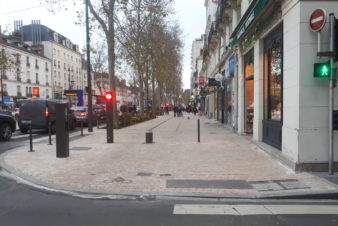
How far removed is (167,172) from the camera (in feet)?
23.8

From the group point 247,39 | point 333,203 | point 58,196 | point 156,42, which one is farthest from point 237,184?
point 156,42

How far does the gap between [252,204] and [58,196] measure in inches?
136

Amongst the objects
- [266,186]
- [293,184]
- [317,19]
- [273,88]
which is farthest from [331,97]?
[273,88]

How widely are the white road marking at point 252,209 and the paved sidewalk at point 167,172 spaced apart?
493 mm

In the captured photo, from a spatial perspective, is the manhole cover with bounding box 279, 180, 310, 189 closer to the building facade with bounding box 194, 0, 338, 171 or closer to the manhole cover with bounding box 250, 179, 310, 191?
the manhole cover with bounding box 250, 179, 310, 191

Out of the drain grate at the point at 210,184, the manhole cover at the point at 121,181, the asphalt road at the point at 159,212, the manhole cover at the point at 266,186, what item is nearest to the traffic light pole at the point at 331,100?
the manhole cover at the point at 266,186

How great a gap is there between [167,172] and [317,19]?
4738mm

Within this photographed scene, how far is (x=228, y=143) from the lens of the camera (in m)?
12.1

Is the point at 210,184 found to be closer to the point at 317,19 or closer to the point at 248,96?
the point at 317,19

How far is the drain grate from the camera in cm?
603

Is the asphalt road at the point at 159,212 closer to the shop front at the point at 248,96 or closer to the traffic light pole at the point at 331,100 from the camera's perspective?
the traffic light pole at the point at 331,100

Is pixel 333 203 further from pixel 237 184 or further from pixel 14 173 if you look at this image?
pixel 14 173

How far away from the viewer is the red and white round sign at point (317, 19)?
6347 mm

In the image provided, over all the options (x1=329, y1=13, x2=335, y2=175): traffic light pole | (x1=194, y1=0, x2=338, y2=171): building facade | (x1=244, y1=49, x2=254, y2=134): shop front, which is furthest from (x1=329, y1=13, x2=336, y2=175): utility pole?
(x1=244, y1=49, x2=254, y2=134): shop front
